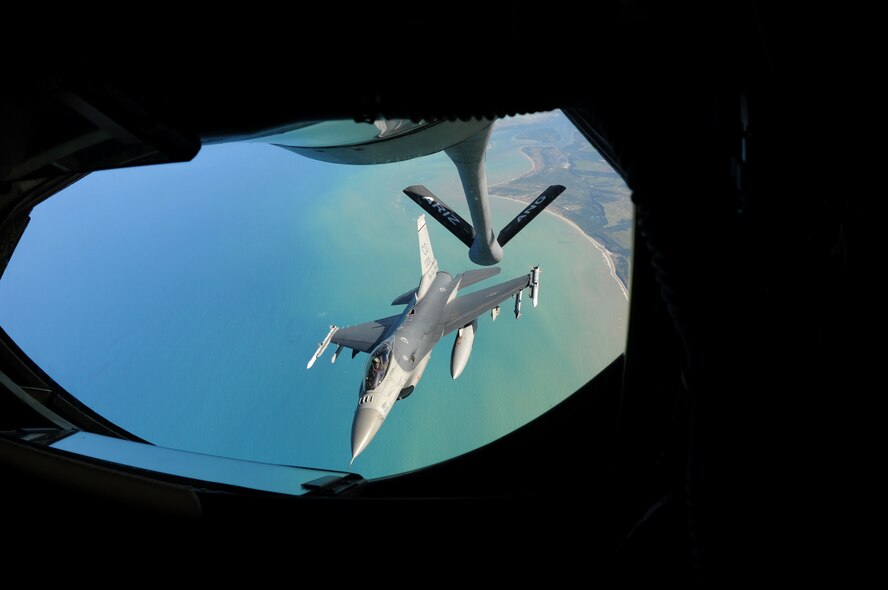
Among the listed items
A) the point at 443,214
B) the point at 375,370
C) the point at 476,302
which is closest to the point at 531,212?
the point at 443,214

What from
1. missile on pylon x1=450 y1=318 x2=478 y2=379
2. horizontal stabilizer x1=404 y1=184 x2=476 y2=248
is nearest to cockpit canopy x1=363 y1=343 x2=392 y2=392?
missile on pylon x1=450 y1=318 x2=478 y2=379

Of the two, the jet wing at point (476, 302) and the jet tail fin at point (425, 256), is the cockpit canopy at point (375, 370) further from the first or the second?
the jet tail fin at point (425, 256)

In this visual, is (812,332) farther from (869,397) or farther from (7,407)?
(7,407)

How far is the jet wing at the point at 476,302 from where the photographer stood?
902 centimetres

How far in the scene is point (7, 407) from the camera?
5.14 ft

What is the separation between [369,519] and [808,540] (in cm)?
80

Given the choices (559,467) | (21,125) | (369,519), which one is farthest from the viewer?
(559,467)

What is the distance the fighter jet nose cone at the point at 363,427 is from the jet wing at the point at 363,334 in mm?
2406

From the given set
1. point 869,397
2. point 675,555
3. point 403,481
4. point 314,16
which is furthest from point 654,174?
point 403,481

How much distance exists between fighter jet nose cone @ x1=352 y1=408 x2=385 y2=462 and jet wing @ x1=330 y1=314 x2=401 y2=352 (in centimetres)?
241

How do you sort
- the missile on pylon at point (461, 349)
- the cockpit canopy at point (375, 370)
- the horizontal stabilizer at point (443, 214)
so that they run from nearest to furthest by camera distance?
the cockpit canopy at point (375, 370) → the horizontal stabilizer at point (443, 214) → the missile on pylon at point (461, 349)

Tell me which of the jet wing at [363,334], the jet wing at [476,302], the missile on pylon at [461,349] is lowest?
the missile on pylon at [461,349]

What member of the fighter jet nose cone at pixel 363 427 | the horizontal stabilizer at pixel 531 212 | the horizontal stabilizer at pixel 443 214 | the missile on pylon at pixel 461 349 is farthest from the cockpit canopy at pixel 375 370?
the horizontal stabilizer at pixel 531 212

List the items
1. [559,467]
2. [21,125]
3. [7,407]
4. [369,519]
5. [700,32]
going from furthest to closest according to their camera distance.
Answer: [7,407], [559,467], [369,519], [21,125], [700,32]
